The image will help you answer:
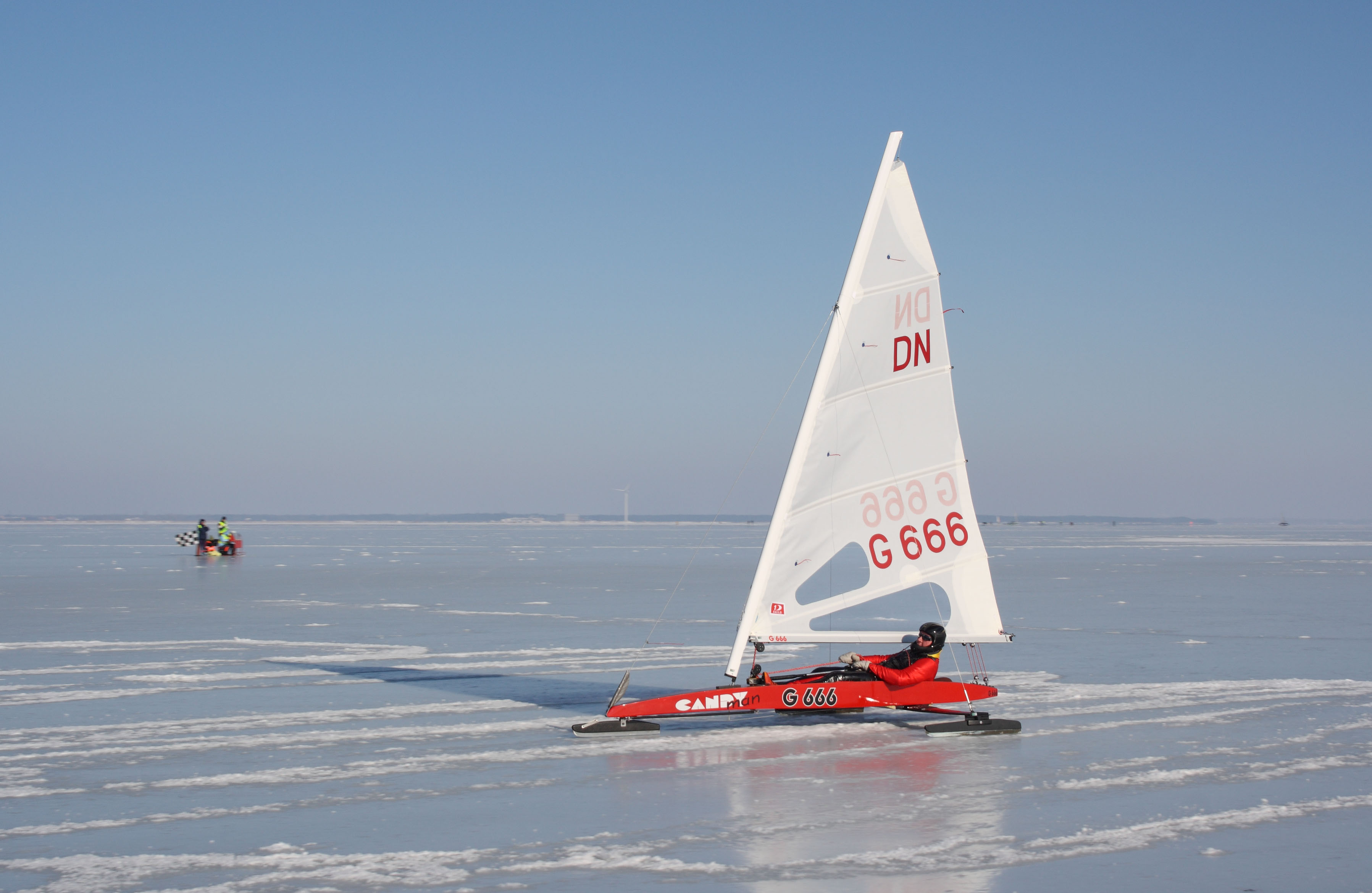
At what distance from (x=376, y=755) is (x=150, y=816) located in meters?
2.01

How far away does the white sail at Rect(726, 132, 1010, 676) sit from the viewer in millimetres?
9977

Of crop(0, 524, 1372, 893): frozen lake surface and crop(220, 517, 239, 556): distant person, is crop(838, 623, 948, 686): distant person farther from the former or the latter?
crop(220, 517, 239, 556): distant person

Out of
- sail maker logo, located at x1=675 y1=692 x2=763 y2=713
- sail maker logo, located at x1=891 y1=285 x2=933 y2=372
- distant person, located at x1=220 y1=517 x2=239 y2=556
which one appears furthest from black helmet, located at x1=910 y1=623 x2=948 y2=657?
distant person, located at x1=220 y1=517 x2=239 y2=556

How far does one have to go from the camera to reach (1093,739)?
9609mm

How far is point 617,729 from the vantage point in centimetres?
980

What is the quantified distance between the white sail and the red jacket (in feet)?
0.91

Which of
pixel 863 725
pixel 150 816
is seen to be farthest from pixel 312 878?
pixel 863 725

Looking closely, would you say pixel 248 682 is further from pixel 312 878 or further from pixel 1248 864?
pixel 1248 864

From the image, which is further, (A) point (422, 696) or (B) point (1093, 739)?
(A) point (422, 696)

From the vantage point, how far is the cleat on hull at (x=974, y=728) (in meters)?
9.92

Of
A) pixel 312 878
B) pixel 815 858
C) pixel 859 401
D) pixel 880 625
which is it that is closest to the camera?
pixel 312 878

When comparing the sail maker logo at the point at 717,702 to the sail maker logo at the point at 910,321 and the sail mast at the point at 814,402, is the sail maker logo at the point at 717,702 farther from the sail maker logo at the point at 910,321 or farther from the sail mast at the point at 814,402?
the sail maker logo at the point at 910,321

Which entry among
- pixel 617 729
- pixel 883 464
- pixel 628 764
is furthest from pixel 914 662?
pixel 628 764

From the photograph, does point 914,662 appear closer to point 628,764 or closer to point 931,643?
point 931,643
